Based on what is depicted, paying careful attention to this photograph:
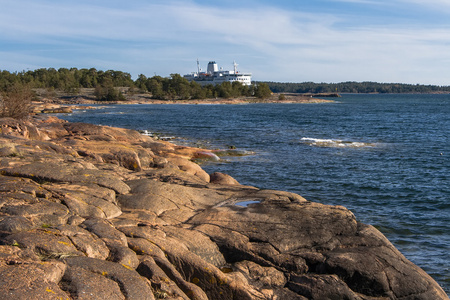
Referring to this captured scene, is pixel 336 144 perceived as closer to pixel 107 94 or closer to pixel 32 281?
pixel 32 281

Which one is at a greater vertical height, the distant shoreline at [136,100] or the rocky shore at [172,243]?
the rocky shore at [172,243]

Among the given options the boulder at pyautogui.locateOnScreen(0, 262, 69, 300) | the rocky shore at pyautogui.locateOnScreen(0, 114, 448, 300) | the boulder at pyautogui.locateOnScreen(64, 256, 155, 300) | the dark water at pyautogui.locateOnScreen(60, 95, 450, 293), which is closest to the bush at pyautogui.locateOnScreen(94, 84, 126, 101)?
the dark water at pyautogui.locateOnScreen(60, 95, 450, 293)

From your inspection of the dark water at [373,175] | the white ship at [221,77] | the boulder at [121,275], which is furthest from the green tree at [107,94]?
the boulder at [121,275]

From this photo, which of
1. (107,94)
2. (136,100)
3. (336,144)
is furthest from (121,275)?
(136,100)

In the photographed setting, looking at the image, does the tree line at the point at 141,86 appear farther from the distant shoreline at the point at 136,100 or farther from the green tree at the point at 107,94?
the distant shoreline at the point at 136,100

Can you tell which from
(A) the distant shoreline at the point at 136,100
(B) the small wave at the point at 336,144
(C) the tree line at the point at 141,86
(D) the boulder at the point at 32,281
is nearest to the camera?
(D) the boulder at the point at 32,281

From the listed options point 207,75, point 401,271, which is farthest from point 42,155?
point 207,75

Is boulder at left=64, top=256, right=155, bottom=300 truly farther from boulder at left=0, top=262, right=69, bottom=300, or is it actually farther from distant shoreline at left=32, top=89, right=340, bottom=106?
distant shoreline at left=32, top=89, right=340, bottom=106

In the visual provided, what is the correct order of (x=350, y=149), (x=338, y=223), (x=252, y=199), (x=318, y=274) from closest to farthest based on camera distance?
(x=318, y=274), (x=338, y=223), (x=252, y=199), (x=350, y=149)

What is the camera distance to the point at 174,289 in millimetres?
5836

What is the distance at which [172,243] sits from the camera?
7.40m

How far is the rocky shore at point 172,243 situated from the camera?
5.41m

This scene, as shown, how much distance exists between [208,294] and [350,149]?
27.0 m

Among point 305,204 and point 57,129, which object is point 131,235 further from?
point 57,129
